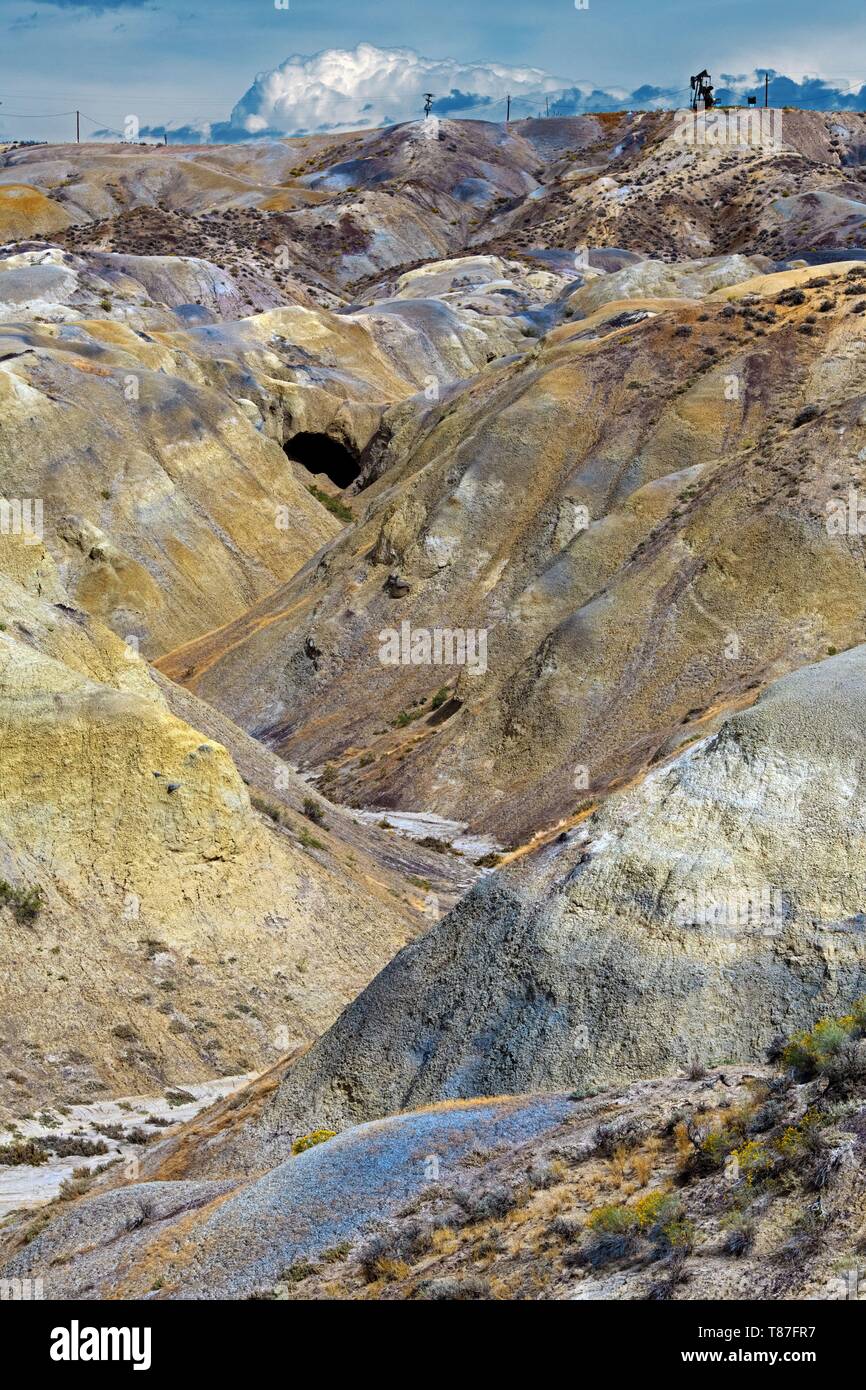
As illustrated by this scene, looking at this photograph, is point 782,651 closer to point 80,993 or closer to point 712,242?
point 80,993

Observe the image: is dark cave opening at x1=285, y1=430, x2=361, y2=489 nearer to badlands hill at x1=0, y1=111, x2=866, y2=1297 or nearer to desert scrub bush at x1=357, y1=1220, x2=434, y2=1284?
badlands hill at x1=0, y1=111, x2=866, y2=1297

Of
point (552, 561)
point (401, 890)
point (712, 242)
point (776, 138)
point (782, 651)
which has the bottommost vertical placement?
point (401, 890)

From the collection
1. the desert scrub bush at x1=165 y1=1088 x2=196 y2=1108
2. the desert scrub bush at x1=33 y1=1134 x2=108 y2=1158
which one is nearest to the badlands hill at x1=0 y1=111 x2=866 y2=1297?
the desert scrub bush at x1=33 y1=1134 x2=108 y2=1158

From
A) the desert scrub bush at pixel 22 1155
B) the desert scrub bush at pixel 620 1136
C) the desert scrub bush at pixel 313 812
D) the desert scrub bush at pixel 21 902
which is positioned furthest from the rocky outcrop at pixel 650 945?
the desert scrub bush at pixel 313 812

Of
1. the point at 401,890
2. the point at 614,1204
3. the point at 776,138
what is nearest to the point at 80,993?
the point at 401,890

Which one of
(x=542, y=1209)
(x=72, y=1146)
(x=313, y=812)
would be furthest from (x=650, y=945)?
(x=313, y=812)

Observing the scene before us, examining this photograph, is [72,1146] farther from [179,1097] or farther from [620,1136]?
[620,1136]
